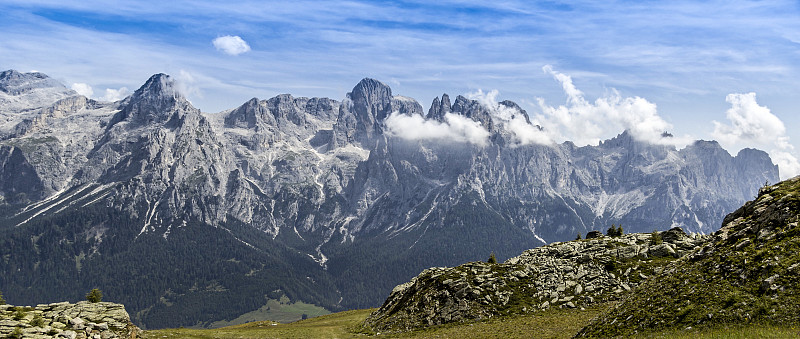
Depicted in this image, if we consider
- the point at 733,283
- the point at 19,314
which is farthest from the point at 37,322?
the point at 733,283

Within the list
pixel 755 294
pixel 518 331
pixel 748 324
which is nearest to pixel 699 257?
pixel 755 294

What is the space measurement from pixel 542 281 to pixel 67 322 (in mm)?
59939

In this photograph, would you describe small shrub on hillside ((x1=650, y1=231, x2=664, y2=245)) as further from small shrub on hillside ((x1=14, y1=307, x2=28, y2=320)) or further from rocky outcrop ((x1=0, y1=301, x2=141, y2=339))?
small shrub on hillside ((x1=14, y1=307, x2=28, y2=320))

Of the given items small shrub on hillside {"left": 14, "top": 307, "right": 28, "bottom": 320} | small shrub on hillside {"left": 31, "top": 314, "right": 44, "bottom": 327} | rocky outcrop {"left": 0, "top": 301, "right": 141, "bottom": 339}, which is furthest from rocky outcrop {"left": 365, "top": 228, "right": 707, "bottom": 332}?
small shrub on hillside {"left": 14, "top": 307, "right": 28, "bottom": 320}

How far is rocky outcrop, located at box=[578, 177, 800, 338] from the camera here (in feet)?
117

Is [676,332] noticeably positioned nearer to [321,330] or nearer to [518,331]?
[518,331]

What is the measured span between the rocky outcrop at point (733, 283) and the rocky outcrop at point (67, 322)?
48893mm

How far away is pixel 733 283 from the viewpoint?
129 feet

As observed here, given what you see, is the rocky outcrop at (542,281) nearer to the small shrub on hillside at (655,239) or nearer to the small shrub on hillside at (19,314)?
the small shrub on hillside at (655,239)

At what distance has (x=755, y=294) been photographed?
1452 inches

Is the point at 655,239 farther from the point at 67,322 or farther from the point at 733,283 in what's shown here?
the point at 67,322

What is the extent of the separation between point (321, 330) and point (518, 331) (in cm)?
3872

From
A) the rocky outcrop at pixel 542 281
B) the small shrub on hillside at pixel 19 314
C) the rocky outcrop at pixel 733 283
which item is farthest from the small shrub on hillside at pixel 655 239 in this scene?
the small shrub on hillside at pixel 19 314

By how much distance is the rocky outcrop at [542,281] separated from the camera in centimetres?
7125
